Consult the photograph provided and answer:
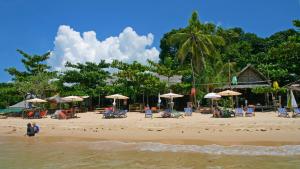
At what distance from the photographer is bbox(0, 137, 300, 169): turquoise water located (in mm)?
10477

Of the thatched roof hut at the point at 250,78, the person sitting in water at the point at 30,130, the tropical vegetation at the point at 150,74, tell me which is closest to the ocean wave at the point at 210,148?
the person sitting in water at the point at 30,130

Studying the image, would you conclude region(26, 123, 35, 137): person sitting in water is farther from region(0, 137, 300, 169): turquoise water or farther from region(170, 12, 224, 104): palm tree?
region(170, 12, 224, 104): palm tree

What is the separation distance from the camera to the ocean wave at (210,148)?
11897 millimetres

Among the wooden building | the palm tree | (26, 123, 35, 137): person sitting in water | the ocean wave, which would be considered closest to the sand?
(26, 123, 35, 137): person sitting in water

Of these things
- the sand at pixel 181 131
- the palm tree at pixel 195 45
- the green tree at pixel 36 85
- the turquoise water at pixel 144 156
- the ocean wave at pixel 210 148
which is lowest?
the turquoise water at pixel 144 156

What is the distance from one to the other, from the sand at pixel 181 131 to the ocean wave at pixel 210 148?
2.88 feet

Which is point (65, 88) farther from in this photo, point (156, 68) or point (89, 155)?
point (89, 155)

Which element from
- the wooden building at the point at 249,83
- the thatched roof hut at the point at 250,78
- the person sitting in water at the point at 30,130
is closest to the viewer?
the person sitting in water at the point at 30,130

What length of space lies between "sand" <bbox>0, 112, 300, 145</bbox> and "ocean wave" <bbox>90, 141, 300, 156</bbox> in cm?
88

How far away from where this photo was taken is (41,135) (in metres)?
18.5

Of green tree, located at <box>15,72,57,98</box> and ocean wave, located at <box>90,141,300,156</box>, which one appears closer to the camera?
ocean wave, located at <box>90,141,300,156</box>

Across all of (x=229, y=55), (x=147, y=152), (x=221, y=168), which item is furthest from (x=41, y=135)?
(x=229, y=55)

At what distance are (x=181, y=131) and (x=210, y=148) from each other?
413cm

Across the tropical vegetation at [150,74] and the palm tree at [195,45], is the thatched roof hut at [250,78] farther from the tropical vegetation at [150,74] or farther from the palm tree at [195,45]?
the palm tree at [195,45]
